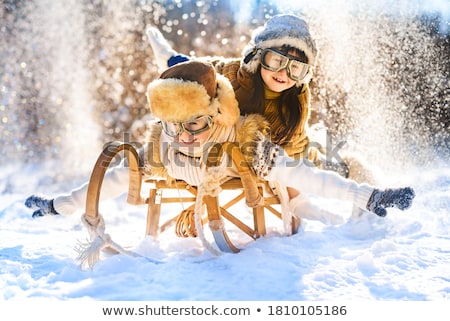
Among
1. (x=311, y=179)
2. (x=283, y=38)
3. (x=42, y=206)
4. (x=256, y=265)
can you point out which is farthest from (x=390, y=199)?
(x=42, y=206)

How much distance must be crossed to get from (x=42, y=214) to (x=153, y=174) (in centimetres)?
57

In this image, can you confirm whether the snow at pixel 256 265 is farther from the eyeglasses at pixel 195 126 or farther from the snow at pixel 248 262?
the eyeglasses at pixel 195 126

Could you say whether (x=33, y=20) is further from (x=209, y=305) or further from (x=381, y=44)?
(x=209, y=305)

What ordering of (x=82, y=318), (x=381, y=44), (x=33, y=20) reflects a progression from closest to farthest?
(x=82, y=318) < (x=381, y=44) < (x=33, y=20)

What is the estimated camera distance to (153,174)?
Answer: 2.25m

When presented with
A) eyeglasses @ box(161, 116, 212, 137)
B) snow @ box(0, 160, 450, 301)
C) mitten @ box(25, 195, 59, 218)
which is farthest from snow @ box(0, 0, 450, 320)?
eyeglasses @ box(161, 116, 212, 137)

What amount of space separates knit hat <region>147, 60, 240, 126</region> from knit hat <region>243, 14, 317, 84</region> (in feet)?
1.45

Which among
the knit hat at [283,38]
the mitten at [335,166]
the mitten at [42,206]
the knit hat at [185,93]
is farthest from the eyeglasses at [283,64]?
the mitten at [42,206]

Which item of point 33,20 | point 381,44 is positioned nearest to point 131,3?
point 33,20

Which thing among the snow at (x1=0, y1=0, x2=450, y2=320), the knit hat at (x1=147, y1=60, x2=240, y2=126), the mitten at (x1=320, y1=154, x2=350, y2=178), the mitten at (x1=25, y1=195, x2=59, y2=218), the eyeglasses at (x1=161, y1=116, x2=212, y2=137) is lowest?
the snow at (x1=0, y1=0, x2=450, y2=320)

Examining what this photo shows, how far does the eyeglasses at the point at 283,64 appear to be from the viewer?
89.7 inches

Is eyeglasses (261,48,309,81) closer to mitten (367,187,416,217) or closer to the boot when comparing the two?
the boot

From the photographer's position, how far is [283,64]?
228 cm

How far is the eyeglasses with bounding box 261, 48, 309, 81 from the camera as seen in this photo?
7.48 ft
